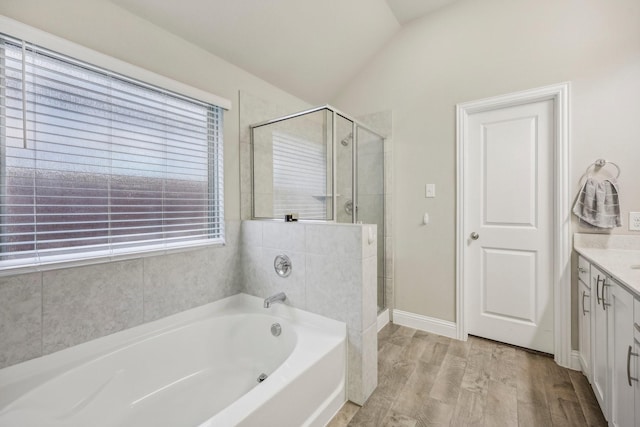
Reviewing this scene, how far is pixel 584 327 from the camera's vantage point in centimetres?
176

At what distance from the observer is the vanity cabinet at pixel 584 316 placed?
1663mm

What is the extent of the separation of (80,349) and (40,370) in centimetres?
15

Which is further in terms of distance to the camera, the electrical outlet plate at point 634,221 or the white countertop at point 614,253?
the electrical outlet plate at point 634,221

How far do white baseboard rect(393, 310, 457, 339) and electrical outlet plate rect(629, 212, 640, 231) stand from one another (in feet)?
4.51

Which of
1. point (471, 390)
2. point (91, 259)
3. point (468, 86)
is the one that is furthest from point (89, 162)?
point (468, 86)

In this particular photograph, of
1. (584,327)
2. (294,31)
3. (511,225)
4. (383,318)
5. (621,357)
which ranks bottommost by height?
(383,318)

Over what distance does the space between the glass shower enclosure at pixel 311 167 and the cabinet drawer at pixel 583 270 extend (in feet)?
4.77

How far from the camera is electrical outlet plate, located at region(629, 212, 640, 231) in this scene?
5.75 ft

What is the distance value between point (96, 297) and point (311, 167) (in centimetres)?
153

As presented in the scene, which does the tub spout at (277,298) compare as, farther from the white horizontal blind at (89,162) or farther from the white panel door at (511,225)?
the white panel door at (511,225)

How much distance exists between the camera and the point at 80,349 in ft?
4.54

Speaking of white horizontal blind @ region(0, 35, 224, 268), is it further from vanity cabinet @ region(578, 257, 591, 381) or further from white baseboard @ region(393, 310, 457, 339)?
vanity cabinet @ region(578, 257, 591, 381)

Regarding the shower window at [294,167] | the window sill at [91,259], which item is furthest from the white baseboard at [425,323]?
the window sill at [91,259]

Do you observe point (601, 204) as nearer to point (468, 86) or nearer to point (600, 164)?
point (600, 164)
